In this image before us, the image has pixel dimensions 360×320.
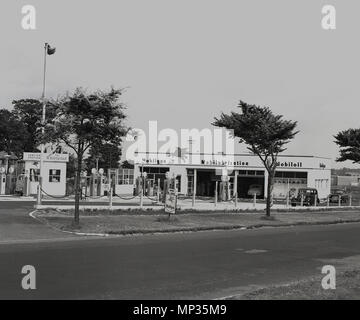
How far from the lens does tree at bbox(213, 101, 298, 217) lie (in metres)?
28.9

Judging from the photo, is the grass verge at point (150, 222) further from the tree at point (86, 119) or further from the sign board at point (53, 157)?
the sign board at point (53, 157)

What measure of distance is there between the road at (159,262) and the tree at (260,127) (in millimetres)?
8630

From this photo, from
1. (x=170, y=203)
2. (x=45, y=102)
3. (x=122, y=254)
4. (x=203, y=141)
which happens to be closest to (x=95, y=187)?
(x=203, y=141)

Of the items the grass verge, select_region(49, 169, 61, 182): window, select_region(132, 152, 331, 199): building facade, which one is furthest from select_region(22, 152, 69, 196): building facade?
select_region(132, 152, 331, 199): building facade

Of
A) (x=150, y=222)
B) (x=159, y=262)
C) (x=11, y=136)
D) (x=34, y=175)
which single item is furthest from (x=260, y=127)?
(x=11, y=136)

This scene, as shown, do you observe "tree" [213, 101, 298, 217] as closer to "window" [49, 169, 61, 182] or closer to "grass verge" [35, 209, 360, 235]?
"grass verge" [35, 209, 360, 235]

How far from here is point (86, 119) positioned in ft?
65.6

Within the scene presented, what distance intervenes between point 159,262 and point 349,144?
1175 inches

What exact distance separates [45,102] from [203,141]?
165 ft

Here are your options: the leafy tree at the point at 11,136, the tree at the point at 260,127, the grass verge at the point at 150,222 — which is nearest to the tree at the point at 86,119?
the grass verge at the point at 150,222

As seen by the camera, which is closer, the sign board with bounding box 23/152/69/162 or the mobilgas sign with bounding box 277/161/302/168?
the sign board with bounding box 23/152/69/162

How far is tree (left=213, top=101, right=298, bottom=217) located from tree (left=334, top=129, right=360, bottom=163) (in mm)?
11726

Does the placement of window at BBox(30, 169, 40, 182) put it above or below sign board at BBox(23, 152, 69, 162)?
below

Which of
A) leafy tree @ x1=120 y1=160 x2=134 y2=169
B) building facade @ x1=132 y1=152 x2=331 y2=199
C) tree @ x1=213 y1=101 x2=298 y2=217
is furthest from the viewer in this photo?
leafy tree @ x1=120 y1=160 x2=134 y2=169
